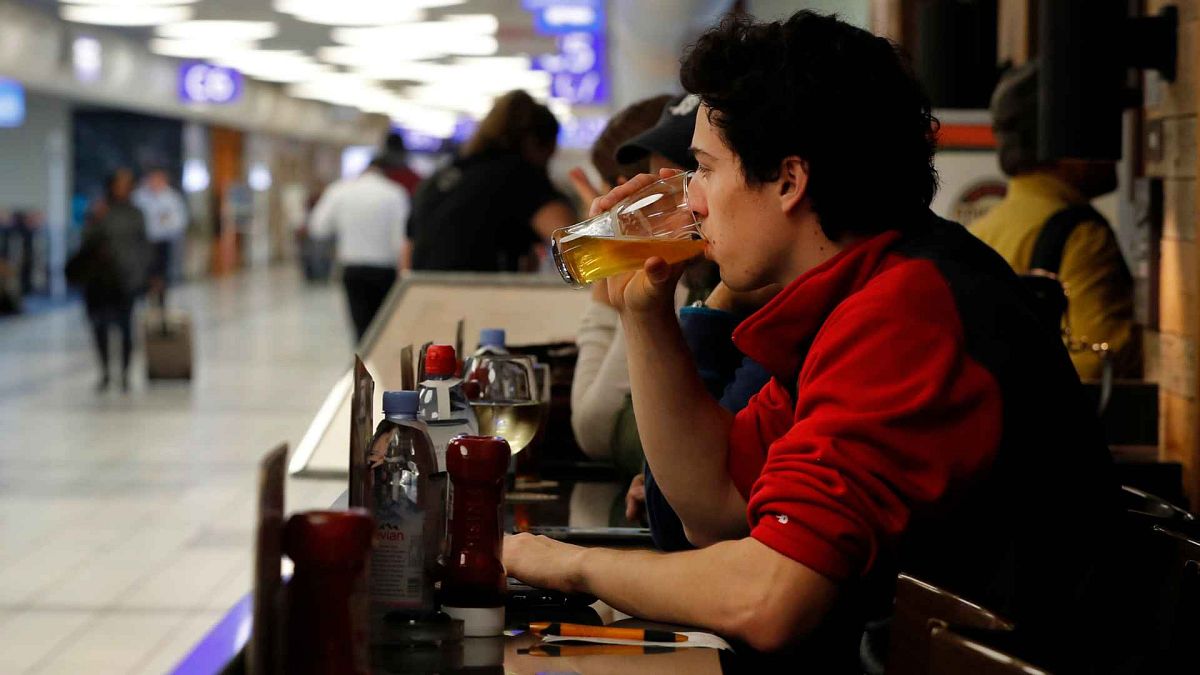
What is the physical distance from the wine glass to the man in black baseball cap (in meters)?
0.38

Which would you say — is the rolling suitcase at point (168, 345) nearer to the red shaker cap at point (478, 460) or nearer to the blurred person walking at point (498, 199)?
the blurred person walking at point (498, 199)

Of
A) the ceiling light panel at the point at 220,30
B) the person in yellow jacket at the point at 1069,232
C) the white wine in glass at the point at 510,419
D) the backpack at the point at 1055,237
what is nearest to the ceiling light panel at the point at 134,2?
the ceiling light panel at the point at 220,30

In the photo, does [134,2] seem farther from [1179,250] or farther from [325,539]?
[325,539]

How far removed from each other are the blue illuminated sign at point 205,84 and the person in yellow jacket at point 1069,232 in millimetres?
20493

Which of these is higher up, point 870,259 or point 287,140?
point 287,140

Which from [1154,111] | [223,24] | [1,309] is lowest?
[1,309]

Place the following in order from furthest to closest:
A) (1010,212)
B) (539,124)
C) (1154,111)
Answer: (539,124)
(1010,212)
(1154,111)

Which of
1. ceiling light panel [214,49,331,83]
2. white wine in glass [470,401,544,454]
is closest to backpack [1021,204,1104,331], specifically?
white wine in glass [470,401,544,454]

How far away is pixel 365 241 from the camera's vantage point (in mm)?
8508

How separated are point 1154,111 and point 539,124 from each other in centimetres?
233

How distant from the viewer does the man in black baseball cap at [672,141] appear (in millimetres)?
2279

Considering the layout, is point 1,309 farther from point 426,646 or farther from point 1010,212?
point 426,646

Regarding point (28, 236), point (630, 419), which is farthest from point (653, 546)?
point (28, 236)

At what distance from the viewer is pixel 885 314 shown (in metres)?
1.39
